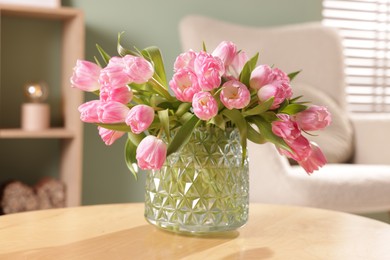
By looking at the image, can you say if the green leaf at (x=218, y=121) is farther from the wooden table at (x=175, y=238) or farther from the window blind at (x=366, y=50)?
the window blind at (x=366, y=50)

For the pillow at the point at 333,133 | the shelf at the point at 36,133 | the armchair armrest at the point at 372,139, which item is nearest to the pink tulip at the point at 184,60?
the shelf at the point at 36,133

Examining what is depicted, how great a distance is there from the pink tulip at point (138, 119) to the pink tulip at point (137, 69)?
0.05 metres

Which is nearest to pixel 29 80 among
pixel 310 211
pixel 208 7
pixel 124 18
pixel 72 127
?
pixel 72 127

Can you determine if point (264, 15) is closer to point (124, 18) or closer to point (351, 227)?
point (124, 18)

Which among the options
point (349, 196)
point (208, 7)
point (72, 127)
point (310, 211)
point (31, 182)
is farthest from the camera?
point (208, 7)

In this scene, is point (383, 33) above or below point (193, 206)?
above

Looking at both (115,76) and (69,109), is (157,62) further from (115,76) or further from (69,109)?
(69,109)

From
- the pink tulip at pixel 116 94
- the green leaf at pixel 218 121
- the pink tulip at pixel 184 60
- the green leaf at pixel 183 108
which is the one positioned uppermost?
the pink tulip at pixel 184 60

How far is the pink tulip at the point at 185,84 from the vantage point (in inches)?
35.7

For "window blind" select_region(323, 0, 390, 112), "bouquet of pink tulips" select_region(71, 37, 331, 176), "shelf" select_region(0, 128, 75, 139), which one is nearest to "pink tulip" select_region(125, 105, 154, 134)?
"bouquet of pink tulips" select_region(71, 37, 331, 176)

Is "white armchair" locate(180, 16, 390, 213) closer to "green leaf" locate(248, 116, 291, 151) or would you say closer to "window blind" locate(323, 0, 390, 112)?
"window blind" locate(323, 0, 390, 112)

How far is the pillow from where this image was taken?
7.59 ft

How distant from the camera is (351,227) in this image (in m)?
1.12

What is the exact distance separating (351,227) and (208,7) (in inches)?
71.5
